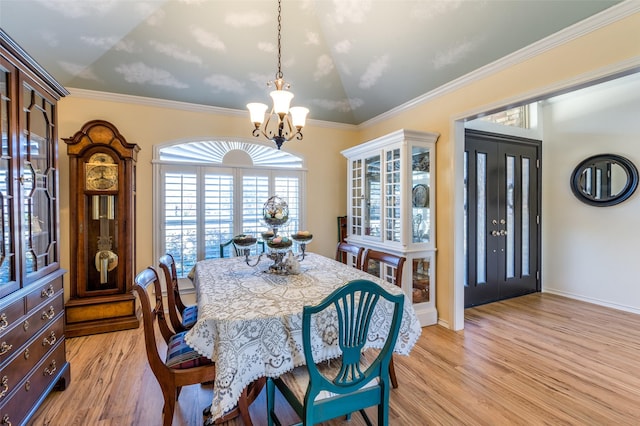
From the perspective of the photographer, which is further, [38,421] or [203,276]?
[203,276]

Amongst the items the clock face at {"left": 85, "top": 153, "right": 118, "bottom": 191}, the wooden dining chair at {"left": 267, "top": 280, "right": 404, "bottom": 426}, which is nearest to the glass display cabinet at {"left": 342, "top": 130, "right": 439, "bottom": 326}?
the wooden dining chair at {"left": 267, "top": 280, "right": 404, "bottom": 426}

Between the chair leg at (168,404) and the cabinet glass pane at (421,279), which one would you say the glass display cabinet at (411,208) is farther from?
the chair leg at (168,404)

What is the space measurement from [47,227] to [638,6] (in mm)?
4284

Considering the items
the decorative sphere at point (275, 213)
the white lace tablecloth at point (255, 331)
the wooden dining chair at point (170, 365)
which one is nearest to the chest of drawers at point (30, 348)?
the wooden dining chair at point (170, 365)

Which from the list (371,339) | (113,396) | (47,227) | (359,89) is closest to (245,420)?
(371,339)

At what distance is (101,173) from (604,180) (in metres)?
6.24

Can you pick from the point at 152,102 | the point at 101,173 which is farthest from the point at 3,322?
the point at 152,102

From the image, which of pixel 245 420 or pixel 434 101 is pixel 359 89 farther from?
pixel 245 420

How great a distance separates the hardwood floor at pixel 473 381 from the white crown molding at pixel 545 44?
2.61 meters

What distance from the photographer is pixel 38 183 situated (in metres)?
2.04

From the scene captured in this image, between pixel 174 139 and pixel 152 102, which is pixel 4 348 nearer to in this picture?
pixel 174 139

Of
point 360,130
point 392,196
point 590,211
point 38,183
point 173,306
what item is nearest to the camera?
point 38,183

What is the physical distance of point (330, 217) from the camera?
4.80 m

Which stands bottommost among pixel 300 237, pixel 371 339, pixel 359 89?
pixel 371 339
